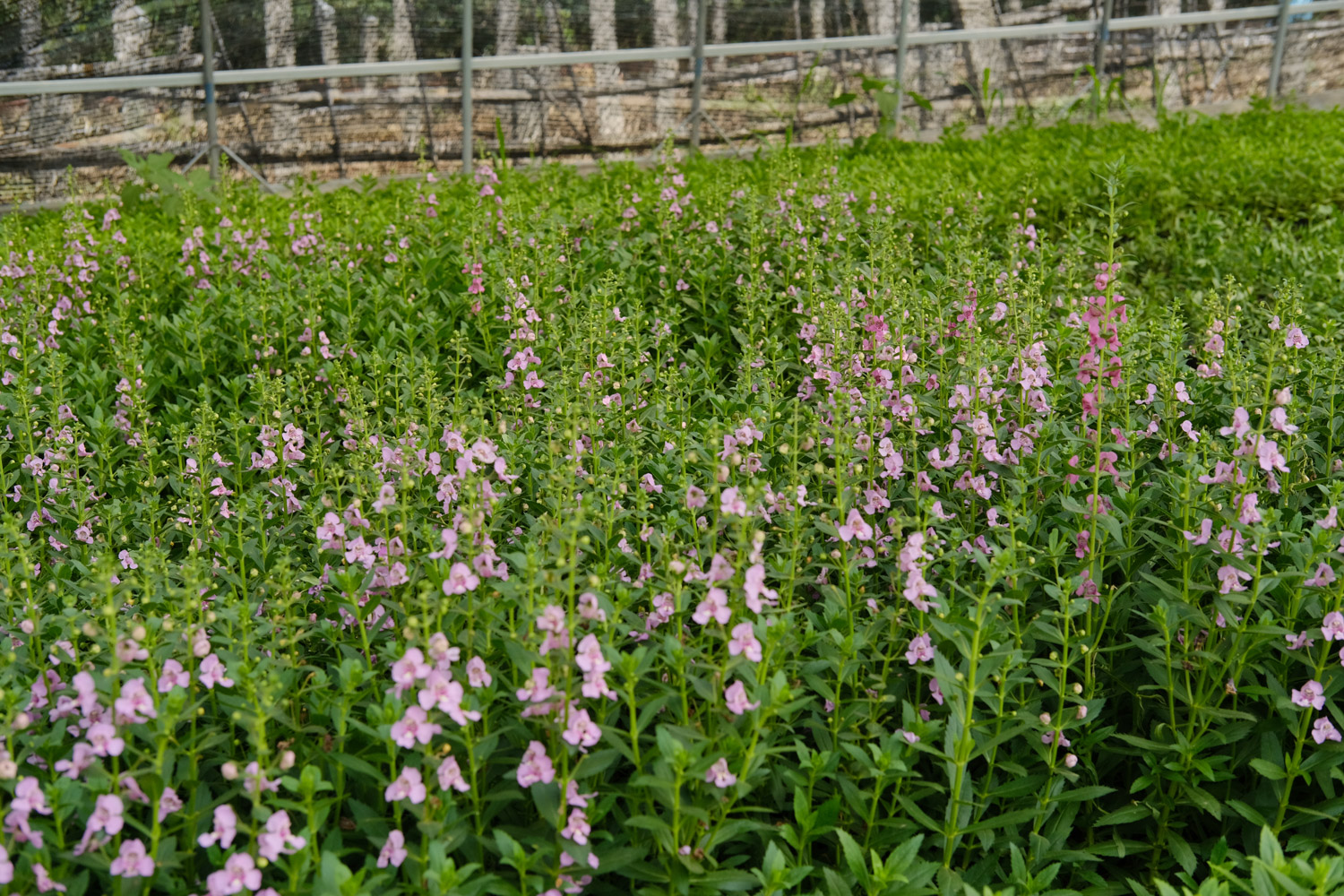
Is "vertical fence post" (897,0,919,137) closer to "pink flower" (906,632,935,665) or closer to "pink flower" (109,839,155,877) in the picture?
"pink flower" (906,632,935,665)

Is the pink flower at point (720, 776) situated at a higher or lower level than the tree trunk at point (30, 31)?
lower

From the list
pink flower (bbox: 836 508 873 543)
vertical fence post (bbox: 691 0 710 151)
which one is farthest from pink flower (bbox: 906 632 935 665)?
vertical fence post (bbox: 691 0 710 151)

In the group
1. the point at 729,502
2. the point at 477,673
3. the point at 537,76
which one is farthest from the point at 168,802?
the point at 537,76

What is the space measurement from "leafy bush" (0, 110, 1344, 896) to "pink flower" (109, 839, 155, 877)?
0.01m

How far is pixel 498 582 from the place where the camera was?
251 centimetres

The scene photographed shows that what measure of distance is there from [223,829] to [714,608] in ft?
3.05

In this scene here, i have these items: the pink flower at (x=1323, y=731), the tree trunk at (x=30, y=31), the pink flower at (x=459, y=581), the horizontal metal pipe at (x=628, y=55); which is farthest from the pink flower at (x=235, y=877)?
the tree trunk at (x=30, y=31)

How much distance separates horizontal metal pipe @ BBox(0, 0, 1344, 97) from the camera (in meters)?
8.57

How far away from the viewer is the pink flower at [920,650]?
2.79 metres

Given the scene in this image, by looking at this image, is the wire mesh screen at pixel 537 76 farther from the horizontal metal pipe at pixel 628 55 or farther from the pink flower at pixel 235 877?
the pink flower at pixel 235 877

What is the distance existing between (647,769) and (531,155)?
800 centimetres

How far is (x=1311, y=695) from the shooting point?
2.74 metres

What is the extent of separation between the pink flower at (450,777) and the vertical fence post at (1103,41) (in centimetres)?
1109

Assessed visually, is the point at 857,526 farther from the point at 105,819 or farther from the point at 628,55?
the point at 628,55
